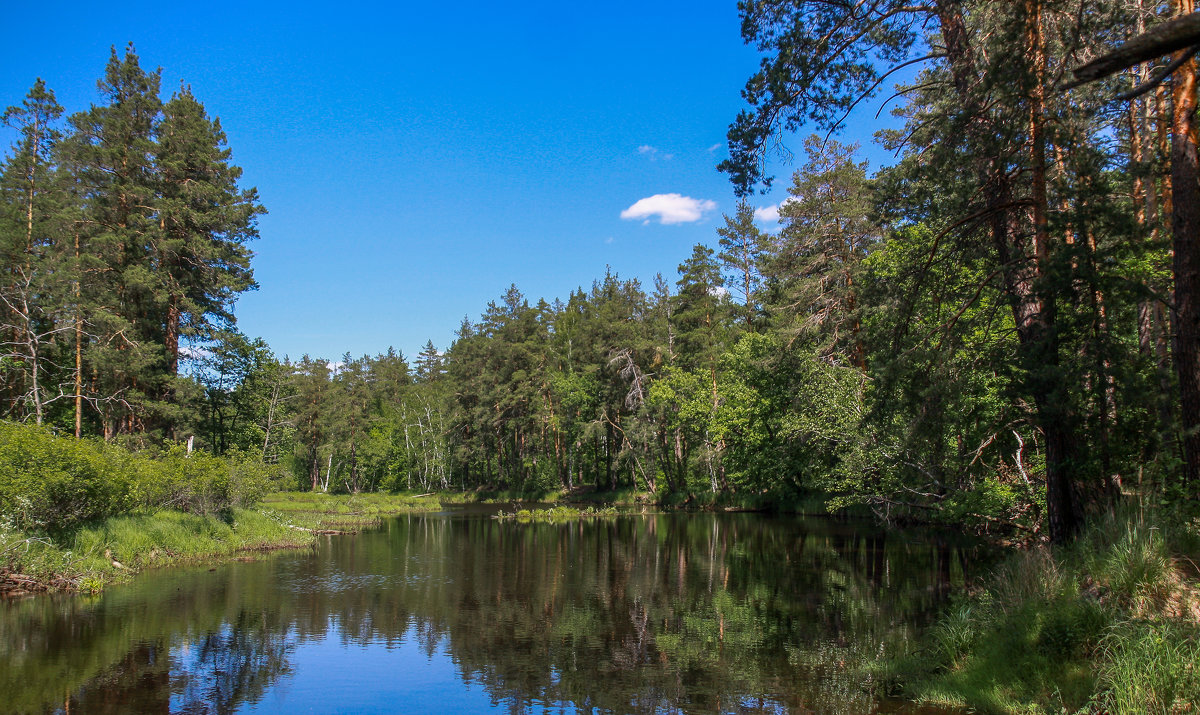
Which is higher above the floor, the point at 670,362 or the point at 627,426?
the point at 670,362

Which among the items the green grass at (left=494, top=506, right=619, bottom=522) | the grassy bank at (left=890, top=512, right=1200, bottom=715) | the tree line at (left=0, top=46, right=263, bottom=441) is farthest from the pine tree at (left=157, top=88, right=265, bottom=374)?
the grassy bank at (left=890, top=512, right=1200, bottom=715)

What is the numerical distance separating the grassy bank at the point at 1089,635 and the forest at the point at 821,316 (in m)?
1.15

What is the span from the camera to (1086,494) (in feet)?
33.4

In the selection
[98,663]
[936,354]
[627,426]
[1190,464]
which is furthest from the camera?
[627,426]

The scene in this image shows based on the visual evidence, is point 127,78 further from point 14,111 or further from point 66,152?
point 14,111

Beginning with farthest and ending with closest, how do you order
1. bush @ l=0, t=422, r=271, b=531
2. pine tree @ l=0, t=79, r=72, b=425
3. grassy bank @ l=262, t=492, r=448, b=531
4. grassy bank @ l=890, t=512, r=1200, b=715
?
grassy bank @ l=262, t=492, r=448, b=531
pine tree @ l=0, t=79, r=72, b=425
bush @ l=0, t=422, r=271, b=531
grassy bank @ l=890, t=512, r=1200, b=715

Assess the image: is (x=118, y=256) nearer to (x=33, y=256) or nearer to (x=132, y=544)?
(x=33, y=256)

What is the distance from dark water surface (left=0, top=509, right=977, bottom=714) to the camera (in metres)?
9.05

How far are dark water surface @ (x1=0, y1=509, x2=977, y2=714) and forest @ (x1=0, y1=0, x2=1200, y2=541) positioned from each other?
12.2ft

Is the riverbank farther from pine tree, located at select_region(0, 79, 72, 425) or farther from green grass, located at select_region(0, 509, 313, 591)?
pine tree, located at select_region(0, 79, 72, 425)

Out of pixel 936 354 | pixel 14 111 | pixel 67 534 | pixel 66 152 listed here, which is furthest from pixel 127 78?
pixel 936 354

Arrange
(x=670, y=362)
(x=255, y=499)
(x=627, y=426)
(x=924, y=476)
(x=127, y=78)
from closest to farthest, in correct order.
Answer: (x=924, y=476) → (x=255, y=499) → (x=127, y=78) → (x=627, y=426) → (x=670, y=362)

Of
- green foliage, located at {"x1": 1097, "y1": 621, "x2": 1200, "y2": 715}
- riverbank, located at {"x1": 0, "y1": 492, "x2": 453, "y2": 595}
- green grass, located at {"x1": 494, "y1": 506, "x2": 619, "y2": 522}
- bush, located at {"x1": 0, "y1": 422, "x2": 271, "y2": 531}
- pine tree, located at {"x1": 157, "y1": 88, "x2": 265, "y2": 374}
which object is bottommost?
green grass, located at {"x1": 494, "y1": 506, "x2": 619, "y2": 522}

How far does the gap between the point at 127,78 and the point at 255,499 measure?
1836 cm
